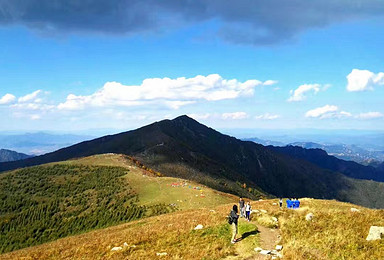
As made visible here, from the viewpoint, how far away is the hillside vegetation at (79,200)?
51.5 metres

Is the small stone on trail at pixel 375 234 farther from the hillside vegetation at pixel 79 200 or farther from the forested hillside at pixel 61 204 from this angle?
the forested hillside at pixel 61 204

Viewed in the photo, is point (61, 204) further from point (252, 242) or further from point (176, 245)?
point (252, 242)

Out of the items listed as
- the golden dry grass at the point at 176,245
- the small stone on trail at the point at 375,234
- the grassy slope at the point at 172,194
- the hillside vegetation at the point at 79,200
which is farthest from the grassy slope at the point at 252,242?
the hillside vegetation at the point at 79,200

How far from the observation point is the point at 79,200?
64750 mm

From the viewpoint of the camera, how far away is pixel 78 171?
281 feet

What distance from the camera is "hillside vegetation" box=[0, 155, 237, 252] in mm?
51531

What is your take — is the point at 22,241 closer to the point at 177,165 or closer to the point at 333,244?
the point at 333,244

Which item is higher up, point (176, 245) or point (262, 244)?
point (262, 244)

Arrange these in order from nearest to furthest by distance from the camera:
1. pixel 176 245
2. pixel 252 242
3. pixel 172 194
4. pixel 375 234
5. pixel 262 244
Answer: pixel 375 234
pixel 262 244
pixel 252 242
pixel 176 245
pixel 172 194

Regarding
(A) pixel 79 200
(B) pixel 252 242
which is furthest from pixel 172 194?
(B) pixel 252 242

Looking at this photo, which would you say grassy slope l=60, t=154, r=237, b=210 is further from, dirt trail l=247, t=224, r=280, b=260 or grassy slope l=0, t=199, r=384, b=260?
dirt trail l=247, t=224, r=280, b=260

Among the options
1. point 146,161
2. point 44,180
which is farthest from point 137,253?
point 146,161

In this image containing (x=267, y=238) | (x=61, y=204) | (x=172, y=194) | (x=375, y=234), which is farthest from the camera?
(x=61, y=204)

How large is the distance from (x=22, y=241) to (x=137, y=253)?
43872 mm
